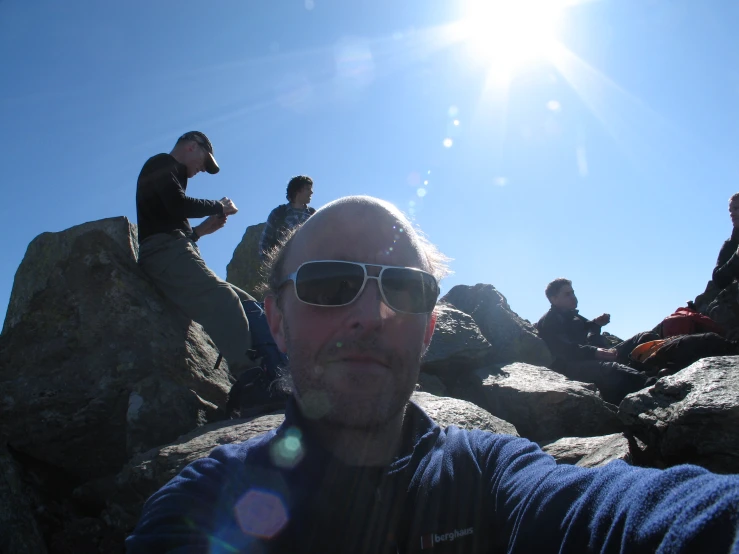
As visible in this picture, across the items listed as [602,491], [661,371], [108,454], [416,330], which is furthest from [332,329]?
[661,371]

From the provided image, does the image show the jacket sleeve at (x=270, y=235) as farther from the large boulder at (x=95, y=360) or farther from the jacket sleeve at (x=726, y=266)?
the jacket sleeve at (x=726, y=266)

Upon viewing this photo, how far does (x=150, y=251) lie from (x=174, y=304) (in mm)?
763

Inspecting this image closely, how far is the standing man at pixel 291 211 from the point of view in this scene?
7398 mm

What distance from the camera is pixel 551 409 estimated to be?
6445 millimetres

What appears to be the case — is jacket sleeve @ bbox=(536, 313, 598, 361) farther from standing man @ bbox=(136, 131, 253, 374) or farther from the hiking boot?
standing man @ bbox=(136, 131, 253, 374)

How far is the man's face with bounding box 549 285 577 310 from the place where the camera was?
31.8 feet

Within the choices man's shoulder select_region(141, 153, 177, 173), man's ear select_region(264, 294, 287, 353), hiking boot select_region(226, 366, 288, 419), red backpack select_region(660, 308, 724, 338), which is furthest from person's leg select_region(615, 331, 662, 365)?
man's shoulder select_region(141, 153, 177, 173)

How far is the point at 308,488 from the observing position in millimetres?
1858

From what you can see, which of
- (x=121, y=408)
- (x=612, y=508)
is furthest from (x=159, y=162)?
(x=612, y=508)

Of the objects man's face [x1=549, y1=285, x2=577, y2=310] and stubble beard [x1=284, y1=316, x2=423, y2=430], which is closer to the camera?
stubble beard [x1=284, y1=316, x2=423, y2=430]

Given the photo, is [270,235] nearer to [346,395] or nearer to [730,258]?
[346,395]

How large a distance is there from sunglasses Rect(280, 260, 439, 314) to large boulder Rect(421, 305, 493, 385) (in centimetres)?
529

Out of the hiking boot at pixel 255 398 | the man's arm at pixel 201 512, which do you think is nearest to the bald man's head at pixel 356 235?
the man's arm at pixel 201 512

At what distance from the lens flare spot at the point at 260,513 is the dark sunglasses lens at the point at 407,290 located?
1036 millimetres
